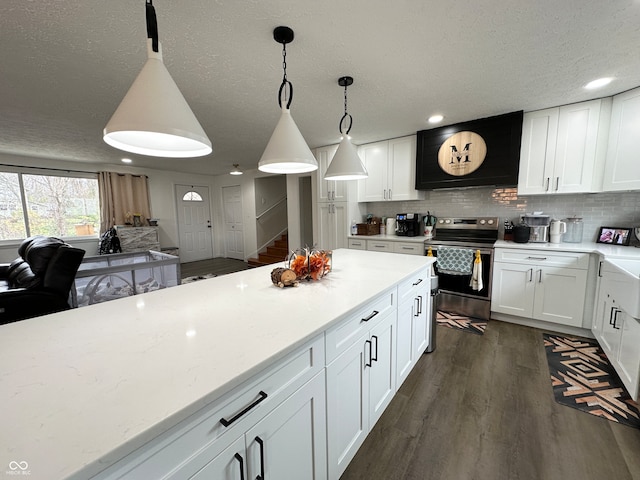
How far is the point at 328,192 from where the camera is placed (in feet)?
13.6

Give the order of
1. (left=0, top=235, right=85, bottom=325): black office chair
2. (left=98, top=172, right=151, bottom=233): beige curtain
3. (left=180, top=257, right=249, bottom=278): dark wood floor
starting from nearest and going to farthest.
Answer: (left=0, top=235, right=85, bottom=325): black office chair → (left=98, top=172, right=151, bottom=233): beige curtain → (left=180, top=257, right=249, bottom=278): dark wood floor

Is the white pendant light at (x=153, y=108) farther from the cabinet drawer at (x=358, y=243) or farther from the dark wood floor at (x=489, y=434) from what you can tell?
the cabinet drawer at (x=358, y=243)

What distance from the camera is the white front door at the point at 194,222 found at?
6.56 m

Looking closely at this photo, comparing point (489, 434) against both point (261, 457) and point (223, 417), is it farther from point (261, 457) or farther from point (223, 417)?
point (223, 417)

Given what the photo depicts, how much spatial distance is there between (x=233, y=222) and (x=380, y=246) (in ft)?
15.2

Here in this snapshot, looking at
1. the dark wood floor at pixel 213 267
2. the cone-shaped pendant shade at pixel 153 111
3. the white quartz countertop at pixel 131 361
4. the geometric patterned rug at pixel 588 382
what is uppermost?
the cone-shaped pendant shade at pixel 153 111

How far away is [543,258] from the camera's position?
2635 mm

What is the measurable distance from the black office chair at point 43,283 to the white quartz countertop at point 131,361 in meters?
2.08

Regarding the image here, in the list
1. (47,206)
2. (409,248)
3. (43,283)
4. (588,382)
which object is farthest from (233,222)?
(588,382)

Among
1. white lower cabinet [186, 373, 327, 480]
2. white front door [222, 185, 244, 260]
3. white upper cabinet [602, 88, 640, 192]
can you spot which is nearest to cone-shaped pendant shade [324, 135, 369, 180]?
white lower cabinet [186, 373, 327, 480]

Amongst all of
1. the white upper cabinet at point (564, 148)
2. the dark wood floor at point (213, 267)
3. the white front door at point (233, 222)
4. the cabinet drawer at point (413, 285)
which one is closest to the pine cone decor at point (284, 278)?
the cabinet drawer at point (413, 285)

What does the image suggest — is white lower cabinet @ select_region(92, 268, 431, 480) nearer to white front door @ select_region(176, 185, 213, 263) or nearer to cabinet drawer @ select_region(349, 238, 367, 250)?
cabinet drawer @ select_region(349, 238, 367, 250)

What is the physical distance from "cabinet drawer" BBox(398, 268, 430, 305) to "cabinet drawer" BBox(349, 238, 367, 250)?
5.40 ft

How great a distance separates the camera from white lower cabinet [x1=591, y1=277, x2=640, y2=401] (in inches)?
63.6
